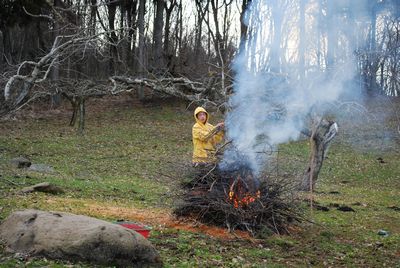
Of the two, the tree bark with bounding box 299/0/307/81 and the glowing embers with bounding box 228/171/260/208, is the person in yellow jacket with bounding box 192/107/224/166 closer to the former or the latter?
the glowing embers with bounding box 228/171/260/208

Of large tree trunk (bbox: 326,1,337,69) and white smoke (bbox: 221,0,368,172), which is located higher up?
large tree trunk (bbox: 326,1,337,69)

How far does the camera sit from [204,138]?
9133 mm

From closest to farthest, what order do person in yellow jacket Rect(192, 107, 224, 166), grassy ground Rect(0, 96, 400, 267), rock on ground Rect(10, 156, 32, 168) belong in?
grassy ground Rect(0, 96, 400, 267) < person in yellow jacket Rect(192, 107, 224, 166) < rock on ground Rect(10, 156, 32, 168)

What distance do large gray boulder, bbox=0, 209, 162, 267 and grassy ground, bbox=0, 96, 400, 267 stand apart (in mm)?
172

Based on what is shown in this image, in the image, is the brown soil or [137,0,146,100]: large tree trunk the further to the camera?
[137,0,146,100]: large tree trunk

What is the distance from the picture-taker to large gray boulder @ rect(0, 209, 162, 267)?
5.83 metres

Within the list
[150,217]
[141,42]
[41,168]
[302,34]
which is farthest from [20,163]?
[141,42]

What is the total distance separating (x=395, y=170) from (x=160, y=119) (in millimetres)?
14313

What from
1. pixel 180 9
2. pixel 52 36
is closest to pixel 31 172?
pixel 52 36

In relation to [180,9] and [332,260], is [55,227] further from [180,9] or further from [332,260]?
[180,9]

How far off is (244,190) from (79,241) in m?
3.65

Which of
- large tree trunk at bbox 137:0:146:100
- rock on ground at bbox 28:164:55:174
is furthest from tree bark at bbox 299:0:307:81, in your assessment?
large tree trunk at bbox 137:0:146:100

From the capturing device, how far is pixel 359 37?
10.2 m

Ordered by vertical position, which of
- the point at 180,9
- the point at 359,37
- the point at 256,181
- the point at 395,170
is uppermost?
the point at 180,9
